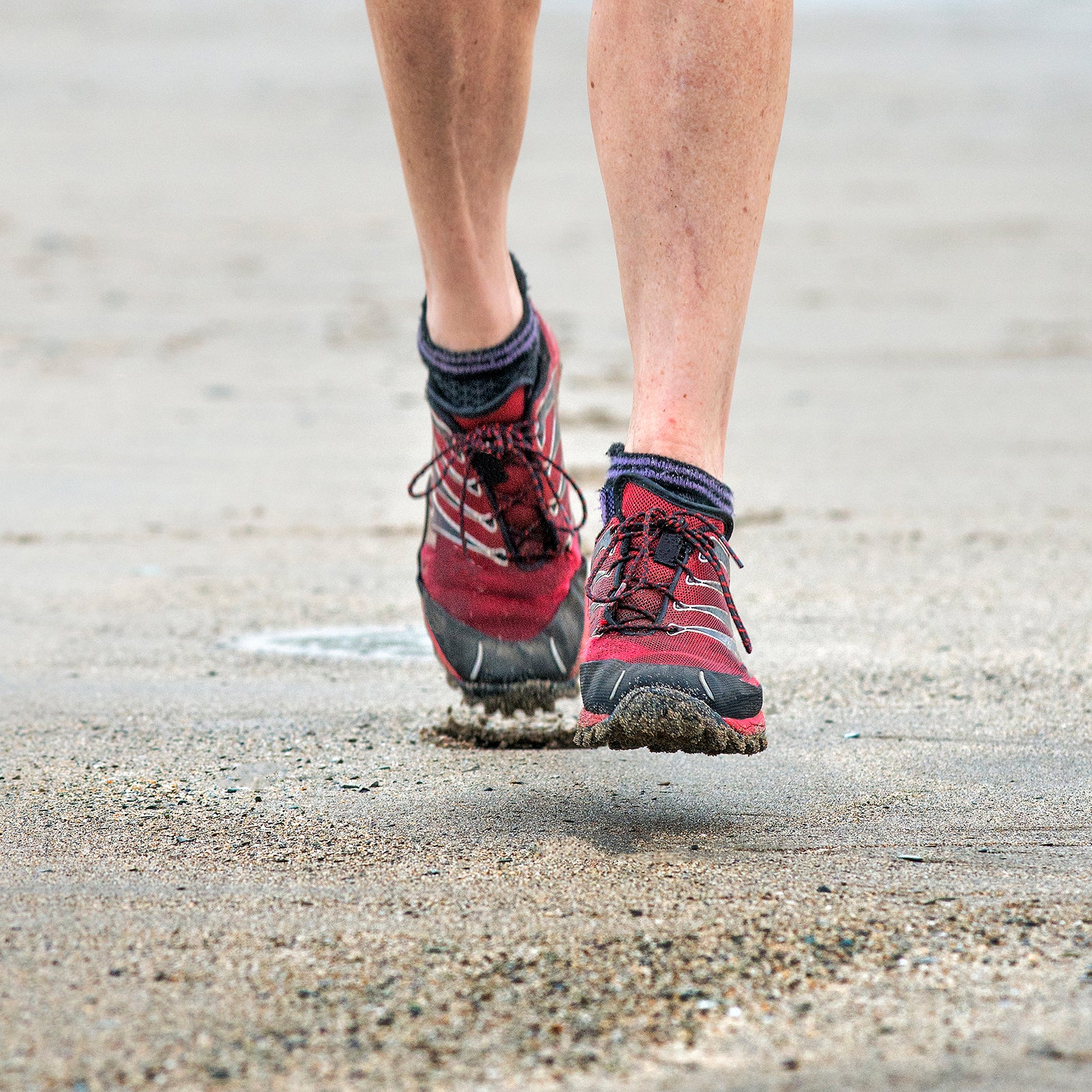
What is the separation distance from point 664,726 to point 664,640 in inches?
5.0

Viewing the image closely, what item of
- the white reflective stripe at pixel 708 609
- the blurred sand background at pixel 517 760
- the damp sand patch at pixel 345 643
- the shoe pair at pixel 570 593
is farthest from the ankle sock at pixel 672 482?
the damp sand patch at pixel 345 643

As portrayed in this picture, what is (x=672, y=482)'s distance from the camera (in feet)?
5.13

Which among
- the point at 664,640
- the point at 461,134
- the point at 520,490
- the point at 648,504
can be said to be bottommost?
the point at 664,640

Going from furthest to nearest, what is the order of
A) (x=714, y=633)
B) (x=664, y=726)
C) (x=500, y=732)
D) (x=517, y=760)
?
(x=500, y=732), (x=517, y=760), (x=714, y=633), (x=664, y=726)

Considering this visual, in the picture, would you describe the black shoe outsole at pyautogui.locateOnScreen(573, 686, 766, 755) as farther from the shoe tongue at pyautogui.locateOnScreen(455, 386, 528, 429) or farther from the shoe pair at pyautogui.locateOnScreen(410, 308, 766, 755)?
the shoe tongue at pyautogui.locateOnScreen(455, 386, 528, 429)

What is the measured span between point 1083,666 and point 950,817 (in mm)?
696

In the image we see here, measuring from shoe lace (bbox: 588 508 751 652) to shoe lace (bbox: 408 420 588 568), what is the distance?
28cm

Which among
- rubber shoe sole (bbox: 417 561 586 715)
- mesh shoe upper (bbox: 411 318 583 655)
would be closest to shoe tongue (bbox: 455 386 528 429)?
mesh shoe upper (bbox: 411 318 583 655)

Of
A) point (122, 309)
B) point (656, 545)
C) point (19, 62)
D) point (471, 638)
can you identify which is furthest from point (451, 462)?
point (19, 62)

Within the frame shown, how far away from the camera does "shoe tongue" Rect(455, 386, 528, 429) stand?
1858 mm

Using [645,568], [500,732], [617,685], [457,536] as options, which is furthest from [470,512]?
[617,685]

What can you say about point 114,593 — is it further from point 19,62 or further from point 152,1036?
point 19,62

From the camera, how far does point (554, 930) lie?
3.89ft

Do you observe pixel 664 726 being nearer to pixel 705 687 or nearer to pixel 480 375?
pixel 705 687
